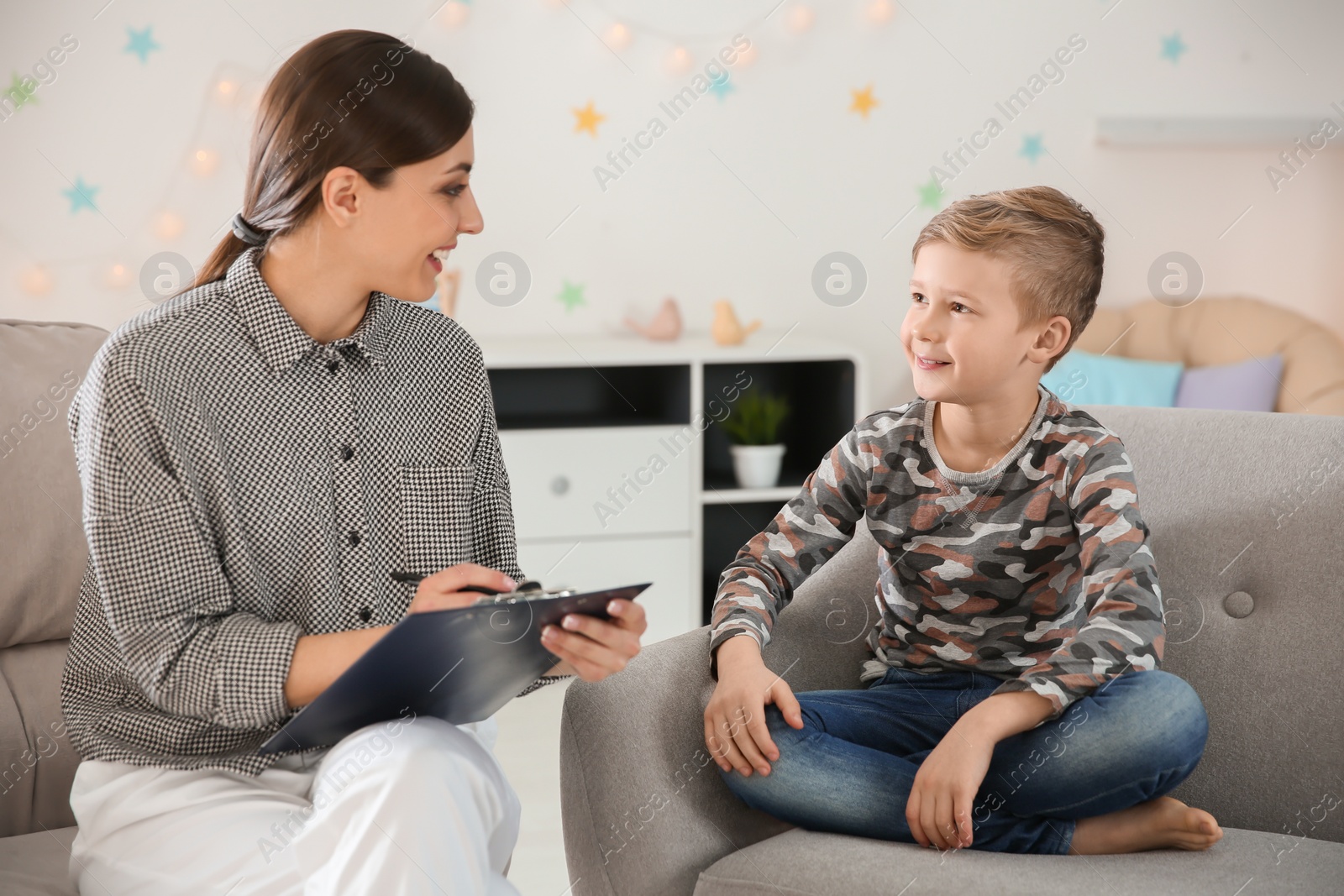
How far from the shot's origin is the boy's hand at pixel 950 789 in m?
0.97

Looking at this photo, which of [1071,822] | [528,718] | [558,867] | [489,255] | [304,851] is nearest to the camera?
[304,851]

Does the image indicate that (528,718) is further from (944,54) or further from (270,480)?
(944,54)

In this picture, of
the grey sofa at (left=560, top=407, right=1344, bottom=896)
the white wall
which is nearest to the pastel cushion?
the white wall

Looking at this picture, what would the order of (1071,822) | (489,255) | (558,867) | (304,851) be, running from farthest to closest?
1. (489,255)
2. (558,867)
3. (1071,822)
4. (304,851)

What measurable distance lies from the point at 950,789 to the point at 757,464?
1.64 metres

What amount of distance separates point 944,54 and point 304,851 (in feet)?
8.52

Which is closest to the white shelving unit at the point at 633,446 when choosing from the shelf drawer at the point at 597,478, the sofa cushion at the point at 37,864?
the shelf drawer at the point at 597,478

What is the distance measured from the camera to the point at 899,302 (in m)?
2.97

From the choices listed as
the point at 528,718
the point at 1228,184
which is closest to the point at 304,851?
the point at 528,718

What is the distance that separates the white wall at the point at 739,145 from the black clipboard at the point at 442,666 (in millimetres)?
1831

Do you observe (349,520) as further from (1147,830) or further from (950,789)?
(1147,830)

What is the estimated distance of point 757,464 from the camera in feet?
8.53

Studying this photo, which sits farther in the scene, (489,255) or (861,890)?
(489,255)

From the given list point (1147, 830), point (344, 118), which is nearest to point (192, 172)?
point (344, 118)
